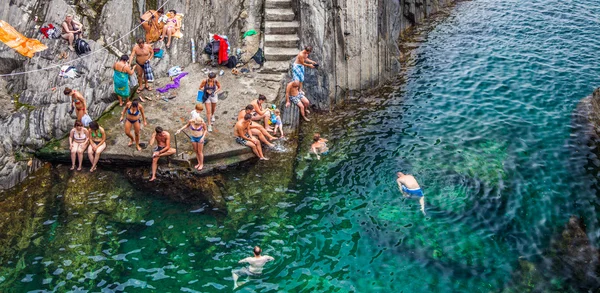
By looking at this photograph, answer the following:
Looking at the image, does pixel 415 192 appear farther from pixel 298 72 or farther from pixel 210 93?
pixel 210 93

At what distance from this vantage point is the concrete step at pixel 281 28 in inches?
880

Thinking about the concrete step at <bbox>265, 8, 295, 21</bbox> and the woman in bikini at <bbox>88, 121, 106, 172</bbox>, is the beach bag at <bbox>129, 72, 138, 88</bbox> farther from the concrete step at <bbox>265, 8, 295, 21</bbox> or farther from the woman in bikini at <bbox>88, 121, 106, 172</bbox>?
the concrete step at <bbox>265, 8, 295, 21</bbox>

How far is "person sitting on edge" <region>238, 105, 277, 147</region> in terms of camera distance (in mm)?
17875

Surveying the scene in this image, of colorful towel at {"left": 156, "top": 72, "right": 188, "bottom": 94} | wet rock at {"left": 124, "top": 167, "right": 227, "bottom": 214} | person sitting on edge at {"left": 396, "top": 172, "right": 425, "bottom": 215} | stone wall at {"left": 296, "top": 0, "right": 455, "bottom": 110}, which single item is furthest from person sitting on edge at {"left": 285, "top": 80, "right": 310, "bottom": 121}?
person sitting on edge at {"left": 396, "top": 172, "right": 425, "bottom": 215}

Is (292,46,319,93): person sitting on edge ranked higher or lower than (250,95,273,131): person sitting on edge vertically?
higher

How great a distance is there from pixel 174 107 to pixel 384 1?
1200cm

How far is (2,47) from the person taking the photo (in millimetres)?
19344

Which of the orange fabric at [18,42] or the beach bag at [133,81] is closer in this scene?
the orange fabric at [18,42]

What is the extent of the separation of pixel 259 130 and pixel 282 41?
5481mm

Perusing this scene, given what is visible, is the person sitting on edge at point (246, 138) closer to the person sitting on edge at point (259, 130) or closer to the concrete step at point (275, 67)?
the person sitting on edge at point (259, 130)

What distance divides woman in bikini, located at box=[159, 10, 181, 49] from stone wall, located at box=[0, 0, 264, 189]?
414 millimetres

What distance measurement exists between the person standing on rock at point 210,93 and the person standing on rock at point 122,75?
8.89 ft

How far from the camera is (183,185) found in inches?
669

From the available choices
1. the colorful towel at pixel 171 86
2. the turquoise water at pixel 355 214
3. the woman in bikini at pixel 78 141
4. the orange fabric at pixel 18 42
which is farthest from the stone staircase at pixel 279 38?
the orange fabric at pixel 18 42
